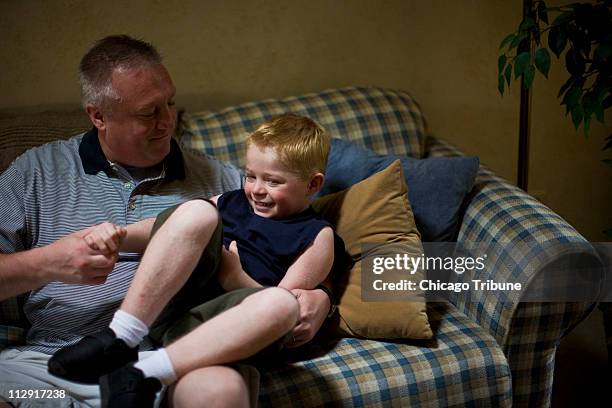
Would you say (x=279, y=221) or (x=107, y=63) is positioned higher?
(x=107, y=63)

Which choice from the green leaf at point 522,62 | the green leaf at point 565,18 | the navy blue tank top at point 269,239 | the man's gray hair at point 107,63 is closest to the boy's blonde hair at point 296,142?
the navy blue tank top at point 269,239

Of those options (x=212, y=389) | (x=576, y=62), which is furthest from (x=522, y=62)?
(x=212, y=389)

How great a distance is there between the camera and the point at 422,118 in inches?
98.0

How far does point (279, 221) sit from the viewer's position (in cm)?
174

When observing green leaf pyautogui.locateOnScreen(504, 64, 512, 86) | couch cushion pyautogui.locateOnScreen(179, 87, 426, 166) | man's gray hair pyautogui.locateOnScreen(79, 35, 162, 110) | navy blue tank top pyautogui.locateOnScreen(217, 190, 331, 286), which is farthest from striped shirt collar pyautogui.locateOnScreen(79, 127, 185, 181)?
green leaf pyautogui.locateOnScreen(504, 64, 512, 86)

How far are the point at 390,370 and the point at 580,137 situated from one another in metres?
1.71

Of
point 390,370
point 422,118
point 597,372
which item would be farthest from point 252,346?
point 597,372

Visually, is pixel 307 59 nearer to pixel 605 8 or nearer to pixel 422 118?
pixel 422 118

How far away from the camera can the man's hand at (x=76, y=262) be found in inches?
59.7

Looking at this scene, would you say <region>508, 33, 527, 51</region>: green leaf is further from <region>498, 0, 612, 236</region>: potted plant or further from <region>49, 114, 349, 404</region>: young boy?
<region>49, 114, 349, 404</region>: young boy

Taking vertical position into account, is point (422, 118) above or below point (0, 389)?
above

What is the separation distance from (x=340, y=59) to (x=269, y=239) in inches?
44.5

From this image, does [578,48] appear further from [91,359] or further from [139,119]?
[91,359]

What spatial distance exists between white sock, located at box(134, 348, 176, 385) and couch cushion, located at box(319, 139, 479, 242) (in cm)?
84
